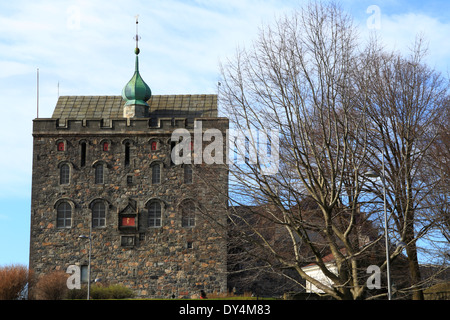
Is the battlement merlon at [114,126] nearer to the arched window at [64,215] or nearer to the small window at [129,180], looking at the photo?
the small window at [129,180]

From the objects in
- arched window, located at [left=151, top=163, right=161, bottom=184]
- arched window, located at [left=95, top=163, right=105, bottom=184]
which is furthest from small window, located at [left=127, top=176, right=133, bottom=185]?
arched window, located at [left=95, top=163, right=105, bottom=184]

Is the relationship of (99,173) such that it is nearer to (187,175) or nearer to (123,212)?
(123,212)

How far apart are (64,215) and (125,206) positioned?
Answer: 3.90 m

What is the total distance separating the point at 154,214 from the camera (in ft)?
147

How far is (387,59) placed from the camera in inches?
1157

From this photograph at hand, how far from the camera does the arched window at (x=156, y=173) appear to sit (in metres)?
44.9

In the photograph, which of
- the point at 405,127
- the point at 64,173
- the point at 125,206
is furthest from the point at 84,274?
the point at 405,127

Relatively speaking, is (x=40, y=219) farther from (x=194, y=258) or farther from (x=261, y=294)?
(x=261, y=294)

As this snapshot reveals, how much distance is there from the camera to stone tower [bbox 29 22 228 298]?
43.8 m

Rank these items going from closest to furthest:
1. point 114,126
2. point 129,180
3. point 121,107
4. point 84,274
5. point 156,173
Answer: point 84,274 < point 129,180 < point 156,173 < point 114,126 < point 121,107

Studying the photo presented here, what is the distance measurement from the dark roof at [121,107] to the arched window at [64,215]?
6170 mm

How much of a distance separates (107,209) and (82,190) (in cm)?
200

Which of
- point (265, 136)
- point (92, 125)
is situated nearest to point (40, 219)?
point (92, 125)
